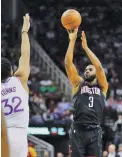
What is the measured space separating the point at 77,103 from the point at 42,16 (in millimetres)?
18912

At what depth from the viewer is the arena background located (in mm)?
14562

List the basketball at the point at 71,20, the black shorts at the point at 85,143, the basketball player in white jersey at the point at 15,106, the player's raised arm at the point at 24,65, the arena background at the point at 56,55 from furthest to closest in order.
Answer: the arena background at the point at 56,55 < the basketball at the point at 71,20 < the black shorts at the point at 85,143 < the player's raised arm at the point at 24,65 < the basketball player in white jersey at the point at 15,106

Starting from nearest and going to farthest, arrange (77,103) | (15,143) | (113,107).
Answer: (15,143), (77,103), (113,107)

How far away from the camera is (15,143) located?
5.61 metres

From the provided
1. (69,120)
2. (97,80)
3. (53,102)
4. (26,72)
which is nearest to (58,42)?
(53,102)

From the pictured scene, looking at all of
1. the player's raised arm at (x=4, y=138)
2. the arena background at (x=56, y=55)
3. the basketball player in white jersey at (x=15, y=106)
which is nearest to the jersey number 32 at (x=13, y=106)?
the basketball player in white jersey at (x=15, y=106)

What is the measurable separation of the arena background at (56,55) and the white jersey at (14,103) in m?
6.42

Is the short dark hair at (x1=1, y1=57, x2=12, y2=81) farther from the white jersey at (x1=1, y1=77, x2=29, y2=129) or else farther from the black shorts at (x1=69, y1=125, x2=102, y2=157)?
the black shorts at (x1=69, y1=125, x2=102, y2=157)

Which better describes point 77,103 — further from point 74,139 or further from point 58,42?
point 58,42

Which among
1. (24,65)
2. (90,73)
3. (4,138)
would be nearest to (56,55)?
(90,73)

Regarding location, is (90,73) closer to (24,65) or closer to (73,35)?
(73,35)

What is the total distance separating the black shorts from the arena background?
4.80 m

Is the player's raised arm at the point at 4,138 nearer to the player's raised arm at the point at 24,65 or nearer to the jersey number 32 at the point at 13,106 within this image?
the jersey number 32 at the point at 13,106

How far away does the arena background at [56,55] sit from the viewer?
573 inches
